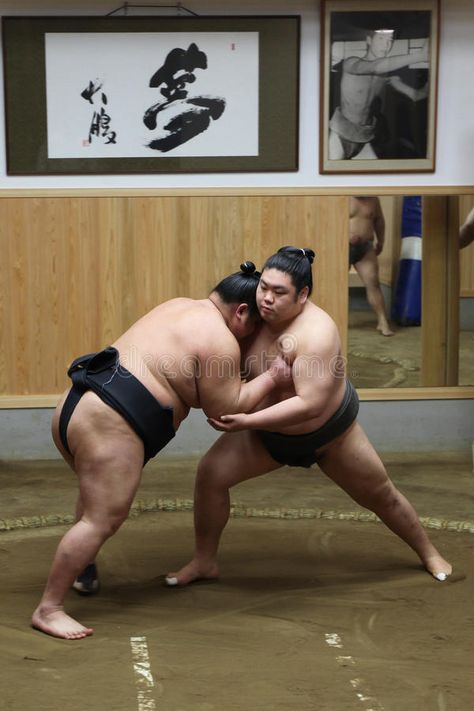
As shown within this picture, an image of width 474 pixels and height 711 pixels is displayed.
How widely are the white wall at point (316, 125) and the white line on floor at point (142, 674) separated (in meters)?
2.28

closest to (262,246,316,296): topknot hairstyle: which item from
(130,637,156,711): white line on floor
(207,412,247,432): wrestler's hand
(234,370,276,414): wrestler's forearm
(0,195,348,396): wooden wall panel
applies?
(234,370,276,414): wrestler's forearm

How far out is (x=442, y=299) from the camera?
4.46 m

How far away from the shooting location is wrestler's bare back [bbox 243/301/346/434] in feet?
8.71

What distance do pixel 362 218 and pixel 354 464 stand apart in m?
1.75

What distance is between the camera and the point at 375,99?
13.9ft

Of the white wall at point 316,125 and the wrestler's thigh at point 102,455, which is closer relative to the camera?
the wrestler's thigh at point 102,455

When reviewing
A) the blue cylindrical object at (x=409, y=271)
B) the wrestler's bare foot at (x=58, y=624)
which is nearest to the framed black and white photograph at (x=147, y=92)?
the blue cylindrical object at (x=409, y=271)

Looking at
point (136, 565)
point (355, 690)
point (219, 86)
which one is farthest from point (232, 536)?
point (219, 86)

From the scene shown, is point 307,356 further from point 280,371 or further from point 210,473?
point 210,473

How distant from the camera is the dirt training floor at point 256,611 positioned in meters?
2.24

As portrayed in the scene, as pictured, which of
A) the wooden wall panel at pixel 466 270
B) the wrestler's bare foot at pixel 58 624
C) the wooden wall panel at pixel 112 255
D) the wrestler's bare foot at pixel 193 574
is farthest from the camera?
the wooden wall panel at pixel 466 270

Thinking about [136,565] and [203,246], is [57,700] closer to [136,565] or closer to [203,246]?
[136,565]

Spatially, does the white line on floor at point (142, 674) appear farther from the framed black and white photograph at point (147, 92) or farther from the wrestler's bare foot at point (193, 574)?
the framed black and white photograph at point (147, 92)

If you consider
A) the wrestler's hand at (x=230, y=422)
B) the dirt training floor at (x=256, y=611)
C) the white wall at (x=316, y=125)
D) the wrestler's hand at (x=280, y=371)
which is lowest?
the dirt training floor at (x=256, y=611)
